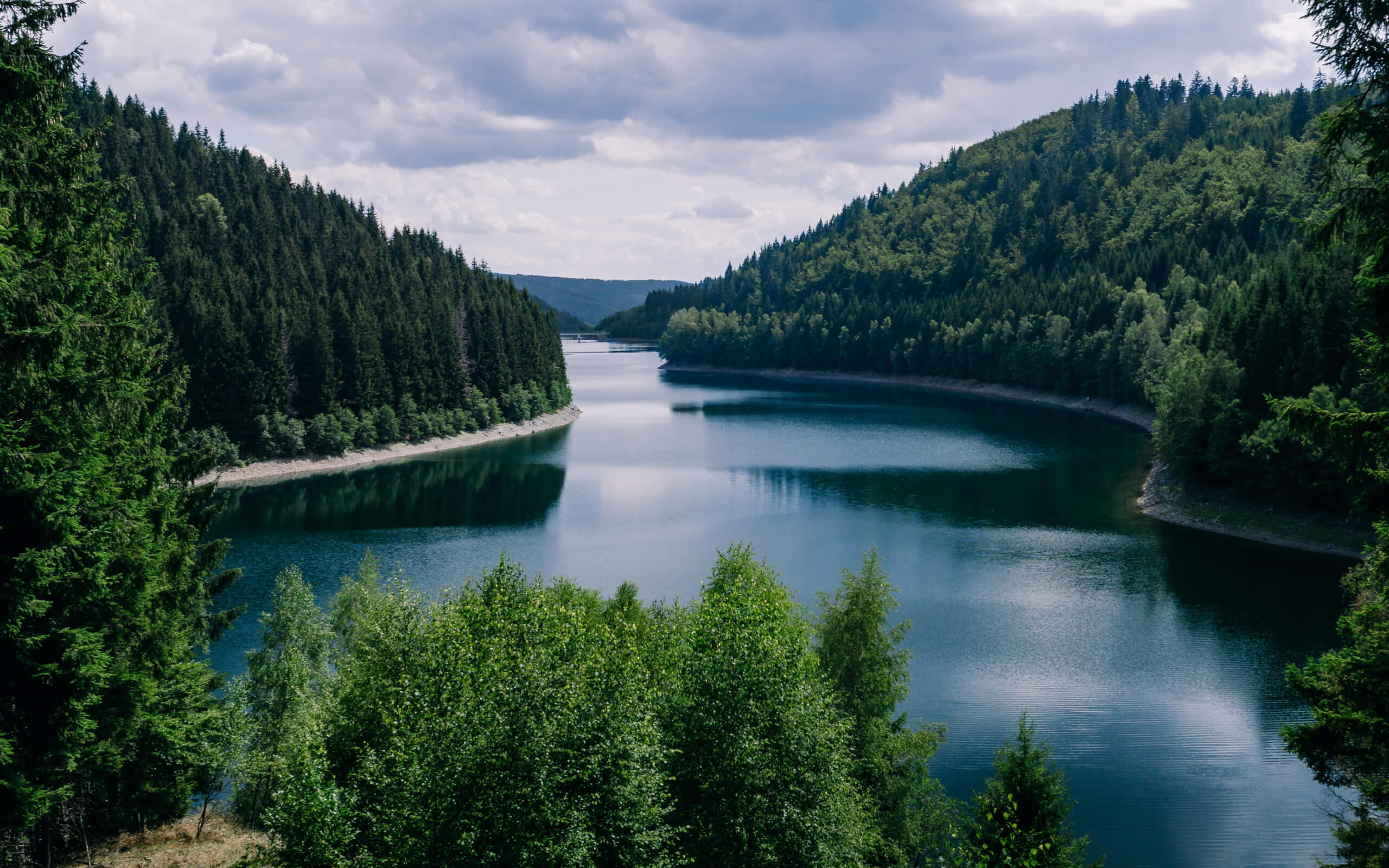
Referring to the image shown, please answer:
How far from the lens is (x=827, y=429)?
369 ft

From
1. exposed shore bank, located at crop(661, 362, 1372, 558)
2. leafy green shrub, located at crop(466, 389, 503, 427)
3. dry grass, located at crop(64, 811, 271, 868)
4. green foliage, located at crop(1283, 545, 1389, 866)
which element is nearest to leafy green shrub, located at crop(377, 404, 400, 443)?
leafy green shrub, located at crop(466, 389, 503, 427)

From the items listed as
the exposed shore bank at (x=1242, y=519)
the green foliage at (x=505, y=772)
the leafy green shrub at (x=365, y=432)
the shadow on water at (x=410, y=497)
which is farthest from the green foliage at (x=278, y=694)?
the leafy green shrub at (x=365, y=432)

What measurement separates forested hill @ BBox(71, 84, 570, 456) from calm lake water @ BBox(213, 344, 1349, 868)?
8.79 metres

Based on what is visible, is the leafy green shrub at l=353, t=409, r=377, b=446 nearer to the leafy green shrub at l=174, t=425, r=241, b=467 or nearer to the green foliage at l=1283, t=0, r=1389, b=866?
the leafy green shrub at l=174, t=425, r=241, b=467

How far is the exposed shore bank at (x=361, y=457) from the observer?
273 feet

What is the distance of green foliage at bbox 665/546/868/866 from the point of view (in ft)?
60.5

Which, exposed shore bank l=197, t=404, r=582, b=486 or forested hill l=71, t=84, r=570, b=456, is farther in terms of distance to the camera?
forested hill l=71, t=84, r=570, b=456

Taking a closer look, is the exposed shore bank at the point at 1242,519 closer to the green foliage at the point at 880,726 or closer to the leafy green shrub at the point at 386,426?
the green foliage at the point at 880,726

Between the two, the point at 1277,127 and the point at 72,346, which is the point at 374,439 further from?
the point at 1277,127

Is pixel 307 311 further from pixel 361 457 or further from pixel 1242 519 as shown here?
pixel 1242 519

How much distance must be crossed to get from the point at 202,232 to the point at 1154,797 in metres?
129

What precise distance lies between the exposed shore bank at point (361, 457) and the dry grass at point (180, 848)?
48.6 metres

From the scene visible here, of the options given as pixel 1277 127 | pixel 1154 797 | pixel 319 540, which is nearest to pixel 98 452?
pixel 1154 797

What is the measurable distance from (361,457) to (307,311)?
1754cm
